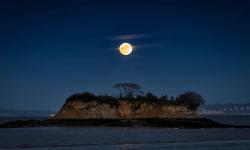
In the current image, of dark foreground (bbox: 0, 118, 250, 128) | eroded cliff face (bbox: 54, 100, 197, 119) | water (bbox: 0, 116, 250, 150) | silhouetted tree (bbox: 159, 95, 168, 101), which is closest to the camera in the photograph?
water (bbox: 0, 116, 250, 150)

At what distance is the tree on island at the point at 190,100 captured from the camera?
120125 millimetres

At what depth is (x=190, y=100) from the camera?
129875 mm

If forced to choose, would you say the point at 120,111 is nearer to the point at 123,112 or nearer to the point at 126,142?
the point at 123,112

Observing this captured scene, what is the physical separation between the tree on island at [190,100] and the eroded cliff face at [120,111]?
2.08 m

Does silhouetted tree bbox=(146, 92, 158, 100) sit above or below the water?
above

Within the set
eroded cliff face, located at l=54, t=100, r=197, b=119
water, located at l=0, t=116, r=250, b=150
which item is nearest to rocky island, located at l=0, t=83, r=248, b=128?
eroded cliff face, located at l=54, t=100, r=197, b=119

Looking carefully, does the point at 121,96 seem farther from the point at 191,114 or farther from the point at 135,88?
the point at 191,114

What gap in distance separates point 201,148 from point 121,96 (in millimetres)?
82543

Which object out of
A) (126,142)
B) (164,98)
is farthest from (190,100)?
(126,142)

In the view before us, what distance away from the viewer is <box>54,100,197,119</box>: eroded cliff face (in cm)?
10912

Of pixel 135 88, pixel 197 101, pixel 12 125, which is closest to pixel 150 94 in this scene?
pixel 135 88

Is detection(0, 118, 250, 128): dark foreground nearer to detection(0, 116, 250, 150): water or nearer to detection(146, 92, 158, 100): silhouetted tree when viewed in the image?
detection(146, 92, 158, 100): silhouetted tree

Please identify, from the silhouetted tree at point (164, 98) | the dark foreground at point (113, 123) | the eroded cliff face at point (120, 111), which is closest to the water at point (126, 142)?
the dark foreground at point (113, 123)

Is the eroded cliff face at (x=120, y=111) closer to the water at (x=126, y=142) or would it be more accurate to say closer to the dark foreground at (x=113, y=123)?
the dark foreground at (x=113, y=123)
